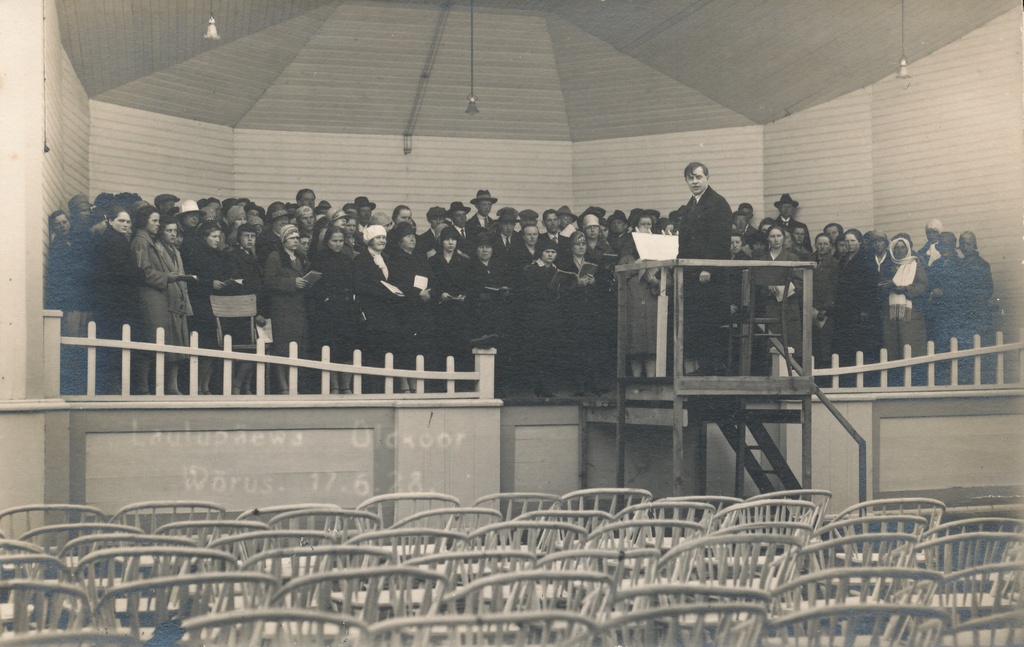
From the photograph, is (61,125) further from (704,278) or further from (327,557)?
(327,557)

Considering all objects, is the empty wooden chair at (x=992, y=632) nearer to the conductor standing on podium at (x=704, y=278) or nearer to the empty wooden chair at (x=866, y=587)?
the empty wooden chair at (x=866, y=587)

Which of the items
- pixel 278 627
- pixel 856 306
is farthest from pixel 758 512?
pixel 856 306

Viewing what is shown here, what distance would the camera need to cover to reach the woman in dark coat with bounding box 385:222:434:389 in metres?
8.88

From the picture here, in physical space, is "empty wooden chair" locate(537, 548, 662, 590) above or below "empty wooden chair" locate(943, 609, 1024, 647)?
above

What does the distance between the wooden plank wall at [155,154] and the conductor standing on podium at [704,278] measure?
5.03 meters

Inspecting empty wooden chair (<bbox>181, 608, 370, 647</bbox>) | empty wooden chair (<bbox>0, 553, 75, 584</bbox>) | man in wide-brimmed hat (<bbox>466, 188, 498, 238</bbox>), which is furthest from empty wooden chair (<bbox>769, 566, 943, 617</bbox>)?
man in wide-brimmed hat (<bbox>466, 188, 498, 238</bbox>)

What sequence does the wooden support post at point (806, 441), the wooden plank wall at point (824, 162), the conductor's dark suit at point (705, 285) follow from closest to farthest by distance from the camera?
1. the wooden support post at point (806, 441)
2. the conductor's dark suit at point (705, 285)
3. the wooden plank wall at point (824, 162)

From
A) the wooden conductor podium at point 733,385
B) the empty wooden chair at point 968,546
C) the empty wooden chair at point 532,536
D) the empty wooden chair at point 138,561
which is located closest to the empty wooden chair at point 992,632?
the empty wooden chair at point 968,546

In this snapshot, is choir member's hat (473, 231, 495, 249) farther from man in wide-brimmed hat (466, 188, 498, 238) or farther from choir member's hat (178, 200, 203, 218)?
choir member's hat (178, 200, 203, 218)

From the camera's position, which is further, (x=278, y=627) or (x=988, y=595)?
(x=988, y=595)

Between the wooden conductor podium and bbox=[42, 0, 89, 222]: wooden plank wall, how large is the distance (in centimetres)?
397

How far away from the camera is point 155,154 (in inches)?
421

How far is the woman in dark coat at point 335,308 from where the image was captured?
8672 mm

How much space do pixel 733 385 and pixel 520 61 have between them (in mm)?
5503
